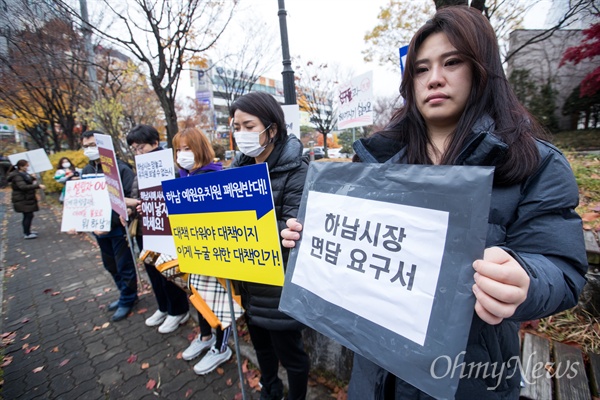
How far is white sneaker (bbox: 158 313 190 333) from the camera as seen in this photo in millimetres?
3206

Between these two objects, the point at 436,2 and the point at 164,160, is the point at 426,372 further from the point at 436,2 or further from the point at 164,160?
the point at 436,2

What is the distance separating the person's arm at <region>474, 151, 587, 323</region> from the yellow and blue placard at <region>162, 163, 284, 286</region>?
98cm

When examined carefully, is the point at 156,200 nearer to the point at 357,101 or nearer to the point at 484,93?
the point at 484,93

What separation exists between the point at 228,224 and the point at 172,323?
7.81 feet

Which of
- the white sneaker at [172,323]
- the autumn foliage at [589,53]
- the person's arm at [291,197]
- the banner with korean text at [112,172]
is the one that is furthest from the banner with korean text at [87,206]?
the autumn foliage at [589,53]

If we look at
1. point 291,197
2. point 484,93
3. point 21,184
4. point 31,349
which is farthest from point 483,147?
point 21,184

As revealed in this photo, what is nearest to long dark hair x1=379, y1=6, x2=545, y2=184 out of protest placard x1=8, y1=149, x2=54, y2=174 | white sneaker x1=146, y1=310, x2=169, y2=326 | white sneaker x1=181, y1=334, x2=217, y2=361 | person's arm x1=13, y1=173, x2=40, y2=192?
white sneaker x1=181, y1=334, x2=217, y2=361

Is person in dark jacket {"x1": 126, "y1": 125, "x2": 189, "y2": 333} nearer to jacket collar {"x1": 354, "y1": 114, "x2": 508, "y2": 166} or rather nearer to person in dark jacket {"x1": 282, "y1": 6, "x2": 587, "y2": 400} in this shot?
person in dark jacket {"x1": 282, "y1": 6, "x2": 587, "y2": 400}

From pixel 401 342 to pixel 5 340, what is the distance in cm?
491

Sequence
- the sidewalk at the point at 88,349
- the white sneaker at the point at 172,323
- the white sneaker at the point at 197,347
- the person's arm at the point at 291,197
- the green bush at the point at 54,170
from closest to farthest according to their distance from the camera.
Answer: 1. the person's arm at the point at 291,197
2. the sidewalk at the point at 88,349
3. the white sneaker at the point at 197,347
4. the white sneaker at the point at 172,323
5. the green bush at the point at 54,170

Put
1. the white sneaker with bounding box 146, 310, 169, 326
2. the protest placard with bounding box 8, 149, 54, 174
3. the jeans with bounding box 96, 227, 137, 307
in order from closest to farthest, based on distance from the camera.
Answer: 1. the white sneaker with bounding box 146, 310, 169, 326
2. the jeans with bounding box 96, 227, 137, 307
3. the protest placard with bounding box 8, 149, 54, 174

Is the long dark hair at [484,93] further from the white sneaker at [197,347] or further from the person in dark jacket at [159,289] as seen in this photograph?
the person in dark jacket at [159,289]

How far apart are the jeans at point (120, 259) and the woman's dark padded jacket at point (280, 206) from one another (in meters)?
2.55

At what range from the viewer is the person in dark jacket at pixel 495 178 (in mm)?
712
